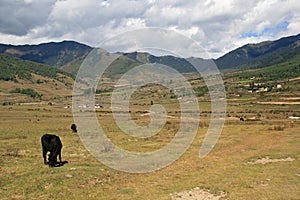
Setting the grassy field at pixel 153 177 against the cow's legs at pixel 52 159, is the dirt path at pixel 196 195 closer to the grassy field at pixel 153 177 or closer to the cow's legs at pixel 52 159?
the grassy field at pixel 153 177

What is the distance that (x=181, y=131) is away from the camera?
44969mm

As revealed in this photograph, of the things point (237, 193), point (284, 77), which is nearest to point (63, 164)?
point (237, 193)

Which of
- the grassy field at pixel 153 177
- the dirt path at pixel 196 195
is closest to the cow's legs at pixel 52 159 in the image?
the grassy field at pixel 153 177

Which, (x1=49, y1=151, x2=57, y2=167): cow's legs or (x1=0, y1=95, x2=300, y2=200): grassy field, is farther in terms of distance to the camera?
(x1=49, y1=151, x2=57, y2=167): cow's legs

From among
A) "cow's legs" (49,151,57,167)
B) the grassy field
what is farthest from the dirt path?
"cow's legs" (49,151,57,167)

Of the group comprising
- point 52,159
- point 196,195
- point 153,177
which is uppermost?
point 52,159

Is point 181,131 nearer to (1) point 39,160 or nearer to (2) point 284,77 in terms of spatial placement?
(1) point 39,160

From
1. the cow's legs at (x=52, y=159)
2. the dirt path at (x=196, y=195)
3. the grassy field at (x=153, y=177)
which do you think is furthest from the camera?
the cow's legs at (x=52, y=159)

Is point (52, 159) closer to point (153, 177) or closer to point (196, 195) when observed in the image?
point (153, 177)

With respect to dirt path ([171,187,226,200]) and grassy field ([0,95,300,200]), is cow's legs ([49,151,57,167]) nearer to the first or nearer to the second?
grassy field ([0,95,300,200])

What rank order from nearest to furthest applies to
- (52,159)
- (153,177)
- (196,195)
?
(196,195) → (153,177) → (52,159)

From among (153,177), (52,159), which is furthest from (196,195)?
(52,159)

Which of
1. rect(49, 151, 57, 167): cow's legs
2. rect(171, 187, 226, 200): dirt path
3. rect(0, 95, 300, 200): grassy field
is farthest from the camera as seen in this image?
rect(49, 151, 57, 167): cow's legs

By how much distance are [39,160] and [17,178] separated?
542cm
